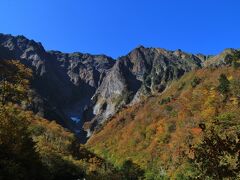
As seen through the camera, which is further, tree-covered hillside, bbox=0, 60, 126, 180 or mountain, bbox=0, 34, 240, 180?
tree-covered hillside, bbox=0, 60, 126, 180

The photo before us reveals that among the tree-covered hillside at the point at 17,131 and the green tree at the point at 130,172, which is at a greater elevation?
the green tree at the point at 130,172

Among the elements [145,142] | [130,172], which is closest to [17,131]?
[130,172]

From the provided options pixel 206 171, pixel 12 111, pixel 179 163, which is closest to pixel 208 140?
pixel 206 171

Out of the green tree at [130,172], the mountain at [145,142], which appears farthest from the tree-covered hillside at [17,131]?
the green tree at [130,172]

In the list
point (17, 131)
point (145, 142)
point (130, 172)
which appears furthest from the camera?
point (145, 142)

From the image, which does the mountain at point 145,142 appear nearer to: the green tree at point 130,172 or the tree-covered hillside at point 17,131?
the tree-covered hillside at point 17,131

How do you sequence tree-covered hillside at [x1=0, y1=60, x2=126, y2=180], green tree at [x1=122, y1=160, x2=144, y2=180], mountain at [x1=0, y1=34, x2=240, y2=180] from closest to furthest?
mountain at [x1=0, y1=34, x2=240, y2=180]
tree-covered hillside at [x1=0, y1=60, x2=126, y2=180]
green tree at [x1=122, y1=160, x2=144, y2=180]

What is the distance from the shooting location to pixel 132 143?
190 m

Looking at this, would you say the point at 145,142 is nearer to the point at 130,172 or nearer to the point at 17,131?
the point at 130,172

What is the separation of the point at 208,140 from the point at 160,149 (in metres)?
153

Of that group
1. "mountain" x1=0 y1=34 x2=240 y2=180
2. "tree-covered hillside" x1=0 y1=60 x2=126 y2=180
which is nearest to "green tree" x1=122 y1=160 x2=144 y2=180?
"mountain" x1=0 y1=34 x2=240 y2=180

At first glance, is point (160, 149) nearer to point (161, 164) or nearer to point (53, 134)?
point (161, 164)

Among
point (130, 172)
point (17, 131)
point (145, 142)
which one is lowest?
point (17, 131)

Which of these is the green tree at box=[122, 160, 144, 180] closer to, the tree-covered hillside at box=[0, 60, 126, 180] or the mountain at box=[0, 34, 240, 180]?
the mountain at box=[0, 34, 240, 180]
